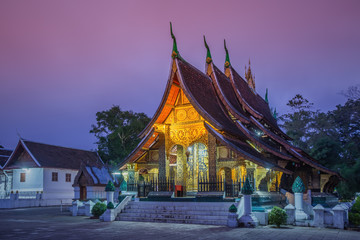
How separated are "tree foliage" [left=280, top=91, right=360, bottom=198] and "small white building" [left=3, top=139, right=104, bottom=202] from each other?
1861 cm

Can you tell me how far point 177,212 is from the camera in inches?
543

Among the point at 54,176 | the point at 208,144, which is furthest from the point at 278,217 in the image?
the point at 54,176

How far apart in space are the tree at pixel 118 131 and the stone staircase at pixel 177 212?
27082 millimetres

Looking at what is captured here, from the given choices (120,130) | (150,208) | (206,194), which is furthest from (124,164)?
(120,130)

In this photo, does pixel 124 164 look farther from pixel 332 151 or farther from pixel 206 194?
pixel 332 151

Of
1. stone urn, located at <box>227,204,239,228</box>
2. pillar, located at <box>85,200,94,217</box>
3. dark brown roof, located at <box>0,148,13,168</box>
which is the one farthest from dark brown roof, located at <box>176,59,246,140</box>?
dark brown roof, located at <box>0,148,13,168</box>

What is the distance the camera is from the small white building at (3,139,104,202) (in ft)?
102

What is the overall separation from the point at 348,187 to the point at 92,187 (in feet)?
56.2

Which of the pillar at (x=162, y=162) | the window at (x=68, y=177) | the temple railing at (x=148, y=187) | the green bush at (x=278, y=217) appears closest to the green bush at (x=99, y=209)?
the temple railing at (x=148, y=187)

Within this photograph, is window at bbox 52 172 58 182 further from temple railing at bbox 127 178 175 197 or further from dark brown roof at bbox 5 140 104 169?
temple railing at bbox 127 178 175 197

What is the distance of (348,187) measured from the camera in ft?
76.1

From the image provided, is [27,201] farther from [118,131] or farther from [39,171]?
[118,131]

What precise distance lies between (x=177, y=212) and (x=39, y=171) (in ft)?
71.2

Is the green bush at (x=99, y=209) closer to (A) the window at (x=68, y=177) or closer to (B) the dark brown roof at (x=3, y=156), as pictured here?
(A) the window at (x=68, y=177)
